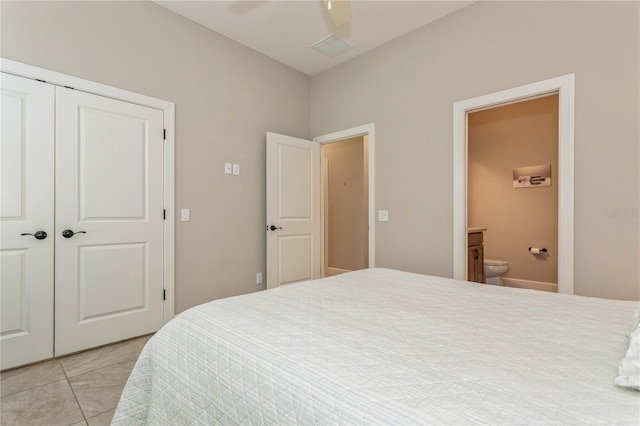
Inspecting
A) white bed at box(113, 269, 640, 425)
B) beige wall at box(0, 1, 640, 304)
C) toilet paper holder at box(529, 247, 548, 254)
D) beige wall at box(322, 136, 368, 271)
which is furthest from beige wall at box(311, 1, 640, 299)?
toilet paper holder at box(529, 247, 548, 254)

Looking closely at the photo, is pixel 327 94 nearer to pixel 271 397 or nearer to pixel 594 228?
pixel 594 228

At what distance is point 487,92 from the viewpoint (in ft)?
8.66

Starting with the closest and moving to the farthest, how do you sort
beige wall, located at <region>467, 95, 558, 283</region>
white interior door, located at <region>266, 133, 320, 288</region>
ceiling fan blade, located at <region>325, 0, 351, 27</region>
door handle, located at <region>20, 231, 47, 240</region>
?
1. ceiling fan blade, located at <region>325, 0, 351, 27</region>
2. door handle, located at <region>20, 231, 47, 240</region>
3. white interior door, located at <region>266, 133, 320, 288</region>
4. beige wall, located at <region>467, 95, 558, 283</region>

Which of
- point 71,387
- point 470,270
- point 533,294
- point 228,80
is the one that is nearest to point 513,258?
point 470,270

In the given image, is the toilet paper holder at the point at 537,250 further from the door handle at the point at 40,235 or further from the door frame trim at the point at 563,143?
the door handle at the point at 40,235

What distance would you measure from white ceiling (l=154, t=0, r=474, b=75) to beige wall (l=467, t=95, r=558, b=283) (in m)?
1.65

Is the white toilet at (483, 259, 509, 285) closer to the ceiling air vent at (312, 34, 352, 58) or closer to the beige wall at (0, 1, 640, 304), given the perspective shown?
the beige wall at (0, 1, 640, 304)

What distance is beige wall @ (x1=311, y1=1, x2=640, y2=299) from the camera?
2.06 m

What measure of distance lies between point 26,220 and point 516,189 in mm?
5084

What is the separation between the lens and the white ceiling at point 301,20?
8.93 feet

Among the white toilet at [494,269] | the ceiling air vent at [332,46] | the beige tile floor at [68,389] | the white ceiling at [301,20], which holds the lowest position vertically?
the beige tile floor at [68,389]

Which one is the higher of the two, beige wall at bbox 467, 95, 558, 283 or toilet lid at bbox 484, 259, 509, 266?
beige wall at bbox 467, 95, 558, 283

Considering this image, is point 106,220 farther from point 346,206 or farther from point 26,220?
point 346,206

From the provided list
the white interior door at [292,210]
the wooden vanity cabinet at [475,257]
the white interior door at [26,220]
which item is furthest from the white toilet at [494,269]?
the white interior door at [26,220]
